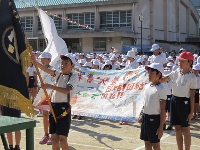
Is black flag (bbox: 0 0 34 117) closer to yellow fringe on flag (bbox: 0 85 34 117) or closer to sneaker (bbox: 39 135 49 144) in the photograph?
yellow fringe on flag (bbox: 0 85 34 117)

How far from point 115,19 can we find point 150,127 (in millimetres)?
37891

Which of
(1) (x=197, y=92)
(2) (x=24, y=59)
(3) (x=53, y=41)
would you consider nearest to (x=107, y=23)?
(1) (x=197, y=92)

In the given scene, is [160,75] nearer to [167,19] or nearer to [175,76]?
[175,76]

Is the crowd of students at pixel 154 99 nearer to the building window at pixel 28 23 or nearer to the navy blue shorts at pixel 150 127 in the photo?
the navy blue shorts at pixel 150 127

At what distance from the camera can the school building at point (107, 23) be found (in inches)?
1604

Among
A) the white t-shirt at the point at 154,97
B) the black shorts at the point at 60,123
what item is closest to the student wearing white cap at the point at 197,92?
the white t-shirt at the point at 154,97

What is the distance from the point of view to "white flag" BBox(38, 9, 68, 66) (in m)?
6.90

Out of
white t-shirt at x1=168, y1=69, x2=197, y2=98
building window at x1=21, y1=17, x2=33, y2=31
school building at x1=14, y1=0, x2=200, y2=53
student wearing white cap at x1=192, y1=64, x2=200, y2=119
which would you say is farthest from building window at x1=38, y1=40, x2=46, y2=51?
white t-shirt at x1=168, y1=69, x2=197, y2=98

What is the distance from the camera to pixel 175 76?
651 centimetres

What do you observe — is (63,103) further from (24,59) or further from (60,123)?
(24,59)

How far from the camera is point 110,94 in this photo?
33.9ft

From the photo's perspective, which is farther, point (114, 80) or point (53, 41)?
point (114, 80)

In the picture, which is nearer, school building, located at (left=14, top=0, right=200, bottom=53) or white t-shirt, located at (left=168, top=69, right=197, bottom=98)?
white t-shirt, located at (left=168, top=69, right=197, bottom=98)

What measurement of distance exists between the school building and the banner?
90.9 ft
